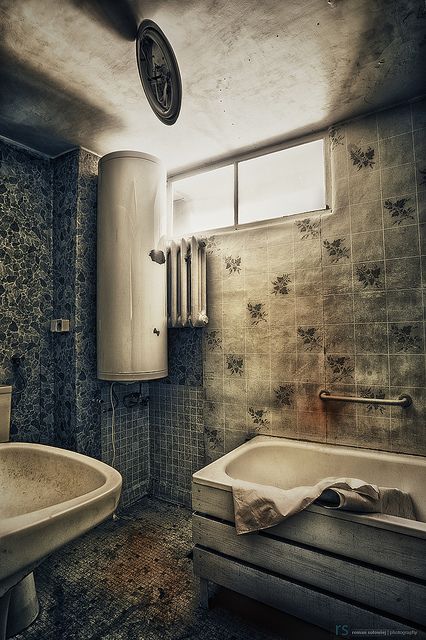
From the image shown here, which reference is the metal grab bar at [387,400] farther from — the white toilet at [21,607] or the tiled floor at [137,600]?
the white toilet at [21,607]

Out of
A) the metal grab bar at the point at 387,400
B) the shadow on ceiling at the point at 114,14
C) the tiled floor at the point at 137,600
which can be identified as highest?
the shadow on ceiling at the point at 114,14

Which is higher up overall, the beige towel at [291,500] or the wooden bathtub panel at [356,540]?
the beige towel at [291,500]

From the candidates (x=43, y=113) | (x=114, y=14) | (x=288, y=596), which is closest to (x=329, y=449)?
(x=288, y=596)

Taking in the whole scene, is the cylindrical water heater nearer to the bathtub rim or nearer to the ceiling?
the ceiling

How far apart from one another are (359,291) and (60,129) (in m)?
1.96

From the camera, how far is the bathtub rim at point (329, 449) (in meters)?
1.22

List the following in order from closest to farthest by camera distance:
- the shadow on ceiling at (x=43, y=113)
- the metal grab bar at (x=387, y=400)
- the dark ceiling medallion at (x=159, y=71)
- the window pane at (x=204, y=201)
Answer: the dark ceiling medallion at (x=159, y=71)
the shadow on ceiling at (x=43, y=113)
the metal grab bar at (x=387, y=400)
the window pane at (x=204, y=201)

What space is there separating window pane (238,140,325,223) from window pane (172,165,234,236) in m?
0.10

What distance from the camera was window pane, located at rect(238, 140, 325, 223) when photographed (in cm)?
222

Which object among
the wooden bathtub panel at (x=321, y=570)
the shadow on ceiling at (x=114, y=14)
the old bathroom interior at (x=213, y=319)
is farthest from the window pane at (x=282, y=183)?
the wooden bathtub panel at (x=321, y=570)

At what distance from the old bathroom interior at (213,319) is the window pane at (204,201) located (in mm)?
16

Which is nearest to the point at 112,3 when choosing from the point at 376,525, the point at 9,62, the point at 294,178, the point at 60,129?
the point at 9,62

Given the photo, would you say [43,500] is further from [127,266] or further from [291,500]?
[127,266]

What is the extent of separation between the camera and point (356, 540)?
4.23 feet
